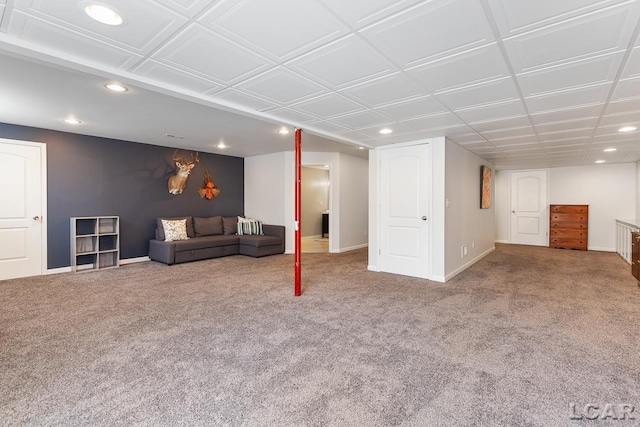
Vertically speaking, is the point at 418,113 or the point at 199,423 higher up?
the point at 418,113

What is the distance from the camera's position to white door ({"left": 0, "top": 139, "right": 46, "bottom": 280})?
15.7 feet

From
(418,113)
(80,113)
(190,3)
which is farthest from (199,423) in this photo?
(80,113)

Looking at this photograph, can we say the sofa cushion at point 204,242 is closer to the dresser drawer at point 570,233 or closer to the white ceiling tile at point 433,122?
the white ceiling tile at point 433,122

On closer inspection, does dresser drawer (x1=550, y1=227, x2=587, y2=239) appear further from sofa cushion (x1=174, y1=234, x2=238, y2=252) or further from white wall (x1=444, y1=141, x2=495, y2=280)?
sofa cushion (x1=174, y1=234, x2=238, y2=252)

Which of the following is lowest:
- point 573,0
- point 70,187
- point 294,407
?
point 294,407

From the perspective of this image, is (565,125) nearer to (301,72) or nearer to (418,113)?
(418,113)

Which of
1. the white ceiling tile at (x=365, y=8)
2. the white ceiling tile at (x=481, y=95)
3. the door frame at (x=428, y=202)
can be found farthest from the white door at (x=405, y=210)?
the white ceiling tile at (x=365, y=8)

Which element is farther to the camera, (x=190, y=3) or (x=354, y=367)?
(x=354, y=367)

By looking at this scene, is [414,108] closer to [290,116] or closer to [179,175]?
[290,116]

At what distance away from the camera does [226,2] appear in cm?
162

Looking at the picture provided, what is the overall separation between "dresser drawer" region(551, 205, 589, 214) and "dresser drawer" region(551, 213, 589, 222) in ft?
0.28

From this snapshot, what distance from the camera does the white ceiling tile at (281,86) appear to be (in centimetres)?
251

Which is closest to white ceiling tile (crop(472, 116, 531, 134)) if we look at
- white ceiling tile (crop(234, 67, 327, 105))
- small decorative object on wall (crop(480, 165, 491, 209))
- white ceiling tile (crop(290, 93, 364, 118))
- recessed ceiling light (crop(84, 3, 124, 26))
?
white ceiling tile (crop(290, 93, 364, 118))

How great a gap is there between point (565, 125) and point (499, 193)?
5817 mm
